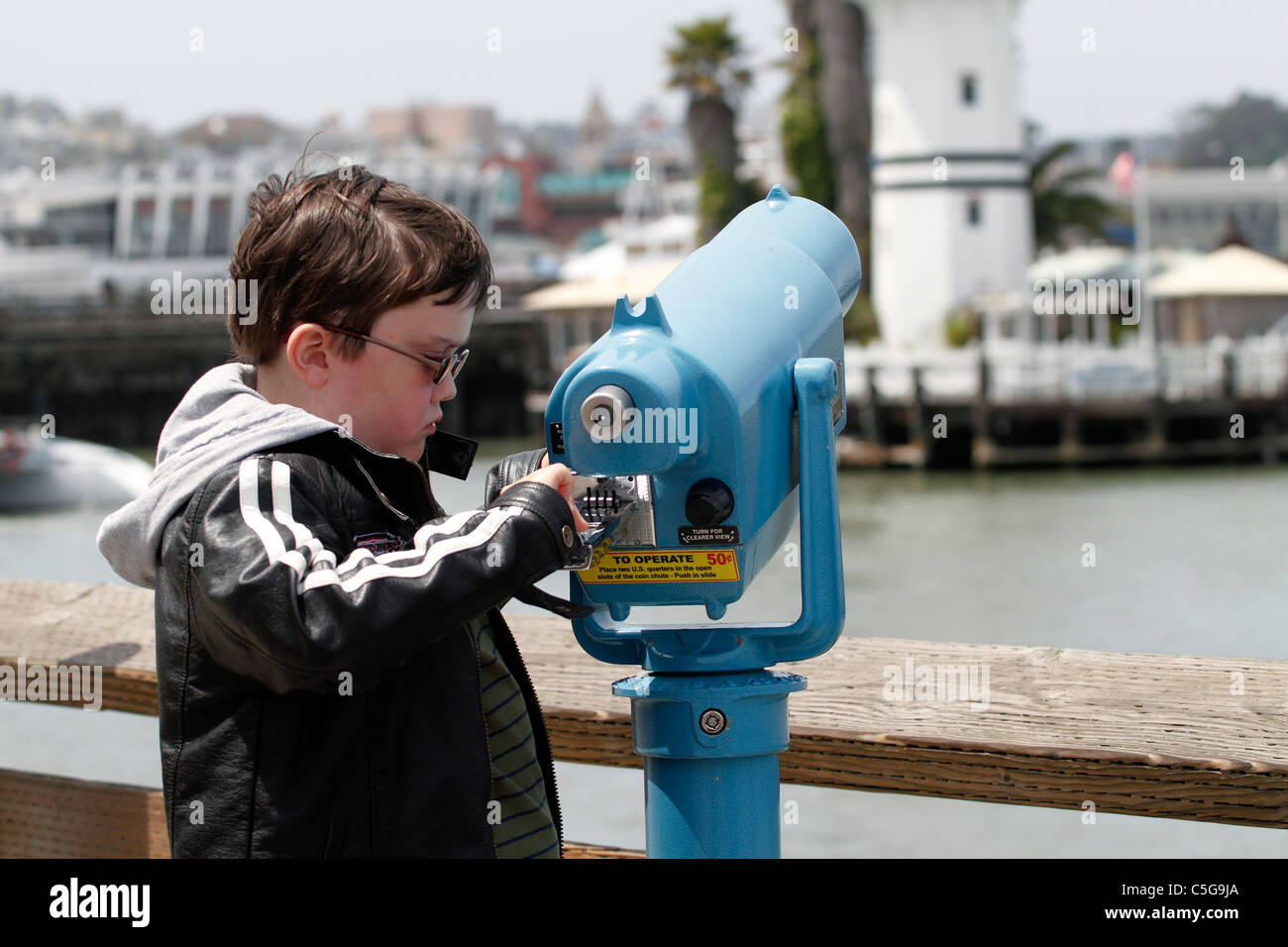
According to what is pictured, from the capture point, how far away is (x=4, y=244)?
2140 inches

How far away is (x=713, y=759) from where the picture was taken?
4.79 feet

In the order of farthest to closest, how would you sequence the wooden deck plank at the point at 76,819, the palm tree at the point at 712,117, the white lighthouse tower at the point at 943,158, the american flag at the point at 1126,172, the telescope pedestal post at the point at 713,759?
1. the palm tree at the point at 712,117
2. the american flag at the point at 1126,172
3. the white lighthouse tower at the point at 943,158
4. the wooden deck plank at the point at 76,819
5. the telescope pedestal post at the point at 713,759

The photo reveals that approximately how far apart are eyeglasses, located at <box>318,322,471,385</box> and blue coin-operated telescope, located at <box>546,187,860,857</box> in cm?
11

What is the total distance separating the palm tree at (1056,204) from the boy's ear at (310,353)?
116 feet

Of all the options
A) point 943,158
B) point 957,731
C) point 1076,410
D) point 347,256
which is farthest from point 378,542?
point 943,158

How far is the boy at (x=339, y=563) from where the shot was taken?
49.6 inches

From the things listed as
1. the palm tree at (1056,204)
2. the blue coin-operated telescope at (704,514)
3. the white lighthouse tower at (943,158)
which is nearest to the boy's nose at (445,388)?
the blue coin-operated telescope at (704,514)

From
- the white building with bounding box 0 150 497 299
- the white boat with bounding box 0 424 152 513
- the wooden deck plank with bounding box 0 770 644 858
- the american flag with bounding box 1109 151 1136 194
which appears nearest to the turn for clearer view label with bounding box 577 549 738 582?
the wooden deck plank with bounding box 0 770 644 858

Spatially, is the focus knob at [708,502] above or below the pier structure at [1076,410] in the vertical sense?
below

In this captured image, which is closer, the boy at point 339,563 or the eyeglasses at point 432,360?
the boy at point 339,563

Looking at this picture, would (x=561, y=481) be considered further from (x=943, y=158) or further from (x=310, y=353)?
(x=943, y=158)

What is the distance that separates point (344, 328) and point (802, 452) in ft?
1.45

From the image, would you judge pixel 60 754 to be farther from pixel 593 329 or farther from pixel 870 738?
pixel 593 329

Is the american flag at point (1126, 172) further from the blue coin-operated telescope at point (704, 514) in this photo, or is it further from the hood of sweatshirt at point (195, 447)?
the hood of sweatshirt at point (195, 447)
